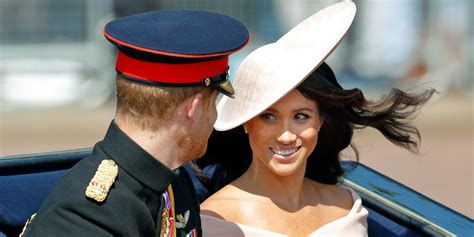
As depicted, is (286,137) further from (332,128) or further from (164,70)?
(164,70)

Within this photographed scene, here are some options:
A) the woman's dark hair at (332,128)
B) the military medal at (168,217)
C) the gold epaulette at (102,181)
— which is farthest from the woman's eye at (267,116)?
the gold epaulette at (102,181)

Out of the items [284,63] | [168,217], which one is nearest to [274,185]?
[284,63]

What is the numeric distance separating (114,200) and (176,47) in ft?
1.07

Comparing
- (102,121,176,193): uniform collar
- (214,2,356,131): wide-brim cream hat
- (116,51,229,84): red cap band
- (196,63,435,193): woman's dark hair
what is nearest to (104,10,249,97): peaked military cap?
(116,51,229,84): red cap band

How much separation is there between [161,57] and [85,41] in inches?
324

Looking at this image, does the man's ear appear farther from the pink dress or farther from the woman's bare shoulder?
the woman's bare shoulder

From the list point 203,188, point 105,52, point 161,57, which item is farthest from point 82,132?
point 161,57

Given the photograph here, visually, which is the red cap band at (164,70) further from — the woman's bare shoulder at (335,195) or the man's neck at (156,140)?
the woman's bare shoulder at (335,195)

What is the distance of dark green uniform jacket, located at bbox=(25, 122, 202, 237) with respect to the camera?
6.82 ft

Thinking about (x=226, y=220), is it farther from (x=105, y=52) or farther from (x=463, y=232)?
(x=105, y=52)

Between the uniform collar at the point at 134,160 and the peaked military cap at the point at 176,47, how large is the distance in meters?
0.12

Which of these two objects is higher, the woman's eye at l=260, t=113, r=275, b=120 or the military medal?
the military medal

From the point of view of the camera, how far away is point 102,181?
7.02ft

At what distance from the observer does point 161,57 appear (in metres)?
2.17
